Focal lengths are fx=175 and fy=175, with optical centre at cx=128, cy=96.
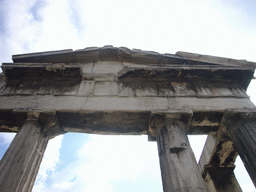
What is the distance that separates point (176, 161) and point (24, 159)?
342 cm

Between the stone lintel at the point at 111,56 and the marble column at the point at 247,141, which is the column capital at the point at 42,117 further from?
the marble column at the point at 247,141

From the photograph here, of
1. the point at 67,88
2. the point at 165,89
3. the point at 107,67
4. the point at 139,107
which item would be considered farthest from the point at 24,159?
the point at 165,89

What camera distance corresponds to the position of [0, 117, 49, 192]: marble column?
3599 millimetres

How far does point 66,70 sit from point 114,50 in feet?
6.75

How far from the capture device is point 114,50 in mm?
6922

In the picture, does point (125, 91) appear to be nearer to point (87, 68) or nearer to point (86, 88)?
point (86, 88)

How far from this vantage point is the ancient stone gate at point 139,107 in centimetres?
409

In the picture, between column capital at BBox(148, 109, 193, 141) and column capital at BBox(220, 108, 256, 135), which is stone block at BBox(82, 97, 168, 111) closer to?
column capital at BBox(148, 109, 193, 141)

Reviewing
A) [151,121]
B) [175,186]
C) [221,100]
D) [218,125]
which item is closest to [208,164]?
[218,125]

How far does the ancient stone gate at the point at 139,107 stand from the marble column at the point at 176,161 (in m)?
0.02

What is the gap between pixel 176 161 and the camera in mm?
3854

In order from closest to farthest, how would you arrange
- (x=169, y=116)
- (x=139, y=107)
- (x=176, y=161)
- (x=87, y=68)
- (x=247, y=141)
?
1. (x=176, y=161)
2. (x=247, y=141)
3. (x=169, y=116)
4. (x=139, y=107)
5. (x=87, y=68)

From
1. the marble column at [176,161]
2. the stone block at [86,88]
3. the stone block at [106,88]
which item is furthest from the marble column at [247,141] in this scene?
the stone block at [86,88]

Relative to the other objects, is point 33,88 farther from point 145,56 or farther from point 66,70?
point 145,56
